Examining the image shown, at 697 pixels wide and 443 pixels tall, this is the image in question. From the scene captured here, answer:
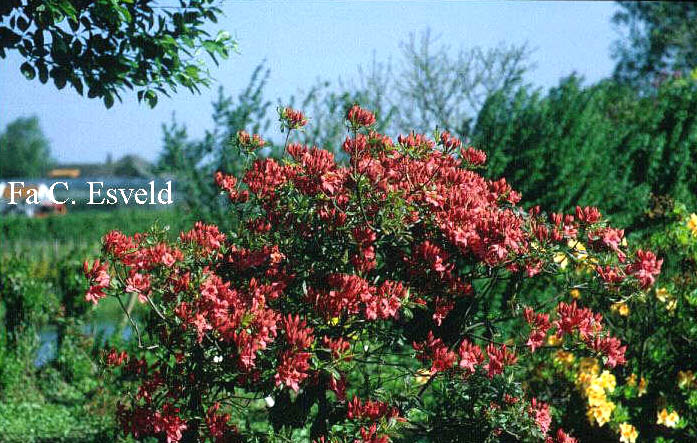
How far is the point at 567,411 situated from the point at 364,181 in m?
2.91

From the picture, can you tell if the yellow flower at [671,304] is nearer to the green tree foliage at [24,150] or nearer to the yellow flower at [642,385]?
the yellow flower at [642,385]

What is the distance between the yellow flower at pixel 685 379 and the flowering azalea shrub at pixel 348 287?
1.64m

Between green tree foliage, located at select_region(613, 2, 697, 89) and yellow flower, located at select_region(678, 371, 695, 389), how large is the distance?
2483 centimetres

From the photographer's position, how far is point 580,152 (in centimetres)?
770

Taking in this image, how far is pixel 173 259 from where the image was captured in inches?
138

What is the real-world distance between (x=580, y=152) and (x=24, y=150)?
277 feet

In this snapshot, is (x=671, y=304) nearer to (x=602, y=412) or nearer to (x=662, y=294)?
(x=662, y=294)

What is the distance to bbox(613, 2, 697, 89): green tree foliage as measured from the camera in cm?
2859

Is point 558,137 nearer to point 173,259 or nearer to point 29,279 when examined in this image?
point 173,259

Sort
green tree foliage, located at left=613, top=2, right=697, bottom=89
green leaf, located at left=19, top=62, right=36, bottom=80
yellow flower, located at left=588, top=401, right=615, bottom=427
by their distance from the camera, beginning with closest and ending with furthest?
1. yellow flower, located at left=588, top=401, right=615, bottom=427
2. green leaf, located at left=19, top=62, right=36, bottom=80
3. green tree foliage, located at left=613, top=2, right=697, bottom=89

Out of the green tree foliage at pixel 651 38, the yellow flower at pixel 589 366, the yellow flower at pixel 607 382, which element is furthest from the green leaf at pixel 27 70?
the green tree foliage at pixel 651 38

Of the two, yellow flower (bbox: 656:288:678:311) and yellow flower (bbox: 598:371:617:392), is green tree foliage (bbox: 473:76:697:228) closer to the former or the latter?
yellow flower (bbox: 656:288:678:311)

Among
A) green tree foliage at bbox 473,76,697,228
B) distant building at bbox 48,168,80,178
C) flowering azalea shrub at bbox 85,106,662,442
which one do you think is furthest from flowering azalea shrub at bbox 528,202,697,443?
distant building at bbox 48,168,80,178

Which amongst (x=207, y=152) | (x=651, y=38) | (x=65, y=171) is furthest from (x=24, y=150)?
(x=207, y=152)
